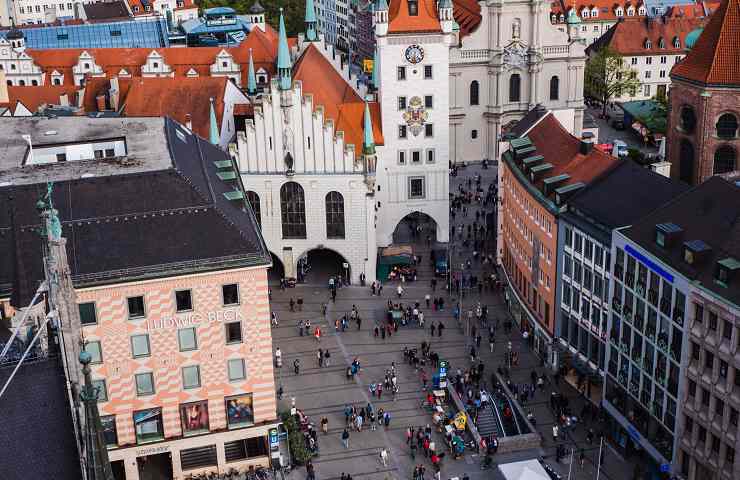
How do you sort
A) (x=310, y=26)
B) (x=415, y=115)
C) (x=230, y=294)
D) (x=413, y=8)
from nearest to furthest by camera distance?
(x=230, y=294) < (x=413, y=8) < (x=415, y=115) < (x=310, y=26)

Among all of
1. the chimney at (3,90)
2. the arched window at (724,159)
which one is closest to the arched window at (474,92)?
the arched window at (724,159)

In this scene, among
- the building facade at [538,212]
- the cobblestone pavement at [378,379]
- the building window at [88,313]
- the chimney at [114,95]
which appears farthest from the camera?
the chimney at [114,95]

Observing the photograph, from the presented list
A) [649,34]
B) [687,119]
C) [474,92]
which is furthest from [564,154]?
[649,34]

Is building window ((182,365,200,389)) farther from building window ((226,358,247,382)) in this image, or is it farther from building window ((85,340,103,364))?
building window ((85,340,103,364))

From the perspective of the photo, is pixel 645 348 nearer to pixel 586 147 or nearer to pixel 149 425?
pixel 586 147

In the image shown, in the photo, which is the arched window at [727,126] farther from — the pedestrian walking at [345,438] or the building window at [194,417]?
the building window at [194,417]

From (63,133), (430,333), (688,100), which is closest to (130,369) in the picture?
(63,133)
